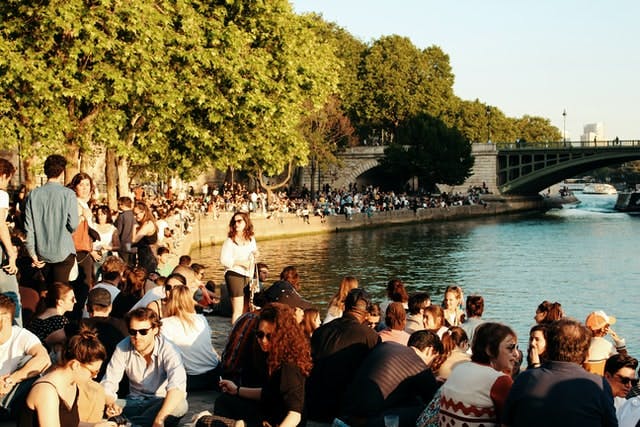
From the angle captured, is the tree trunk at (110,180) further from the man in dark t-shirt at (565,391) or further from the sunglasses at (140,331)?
the man in dark t-shirt at (565,391)

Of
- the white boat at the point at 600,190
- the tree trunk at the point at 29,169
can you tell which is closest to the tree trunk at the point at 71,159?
the tree trunk at the point at 29,169

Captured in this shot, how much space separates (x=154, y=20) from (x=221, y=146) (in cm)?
581

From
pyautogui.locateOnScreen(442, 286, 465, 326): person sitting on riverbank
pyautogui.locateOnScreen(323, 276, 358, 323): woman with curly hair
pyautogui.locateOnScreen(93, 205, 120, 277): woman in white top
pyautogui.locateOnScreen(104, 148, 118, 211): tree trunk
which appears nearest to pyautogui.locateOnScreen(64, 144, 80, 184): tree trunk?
pyautogui.locateOnScreen(104, 148, 118, 211): tree trunk

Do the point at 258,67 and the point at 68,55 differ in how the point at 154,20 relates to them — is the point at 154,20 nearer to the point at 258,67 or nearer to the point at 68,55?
the point at 68,55

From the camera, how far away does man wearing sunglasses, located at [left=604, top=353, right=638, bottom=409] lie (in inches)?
265

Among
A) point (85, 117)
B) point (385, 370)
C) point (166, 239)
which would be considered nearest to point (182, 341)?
point (385, 370)

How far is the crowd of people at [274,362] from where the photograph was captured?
558 cm

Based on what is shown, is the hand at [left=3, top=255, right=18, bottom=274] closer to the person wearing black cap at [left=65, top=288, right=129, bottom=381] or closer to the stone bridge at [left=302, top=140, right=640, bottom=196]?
the person wearing black cap at [left=65, top=288, right=129, bottom=381]

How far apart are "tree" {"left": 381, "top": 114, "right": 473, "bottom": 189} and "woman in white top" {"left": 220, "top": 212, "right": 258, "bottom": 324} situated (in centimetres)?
6023

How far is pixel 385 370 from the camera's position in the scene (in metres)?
6.86

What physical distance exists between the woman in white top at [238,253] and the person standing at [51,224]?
240 cm

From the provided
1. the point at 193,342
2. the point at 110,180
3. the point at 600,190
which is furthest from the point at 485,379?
the point at 600,190

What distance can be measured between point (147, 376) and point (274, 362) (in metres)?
1.44

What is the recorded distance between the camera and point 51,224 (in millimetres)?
9734
